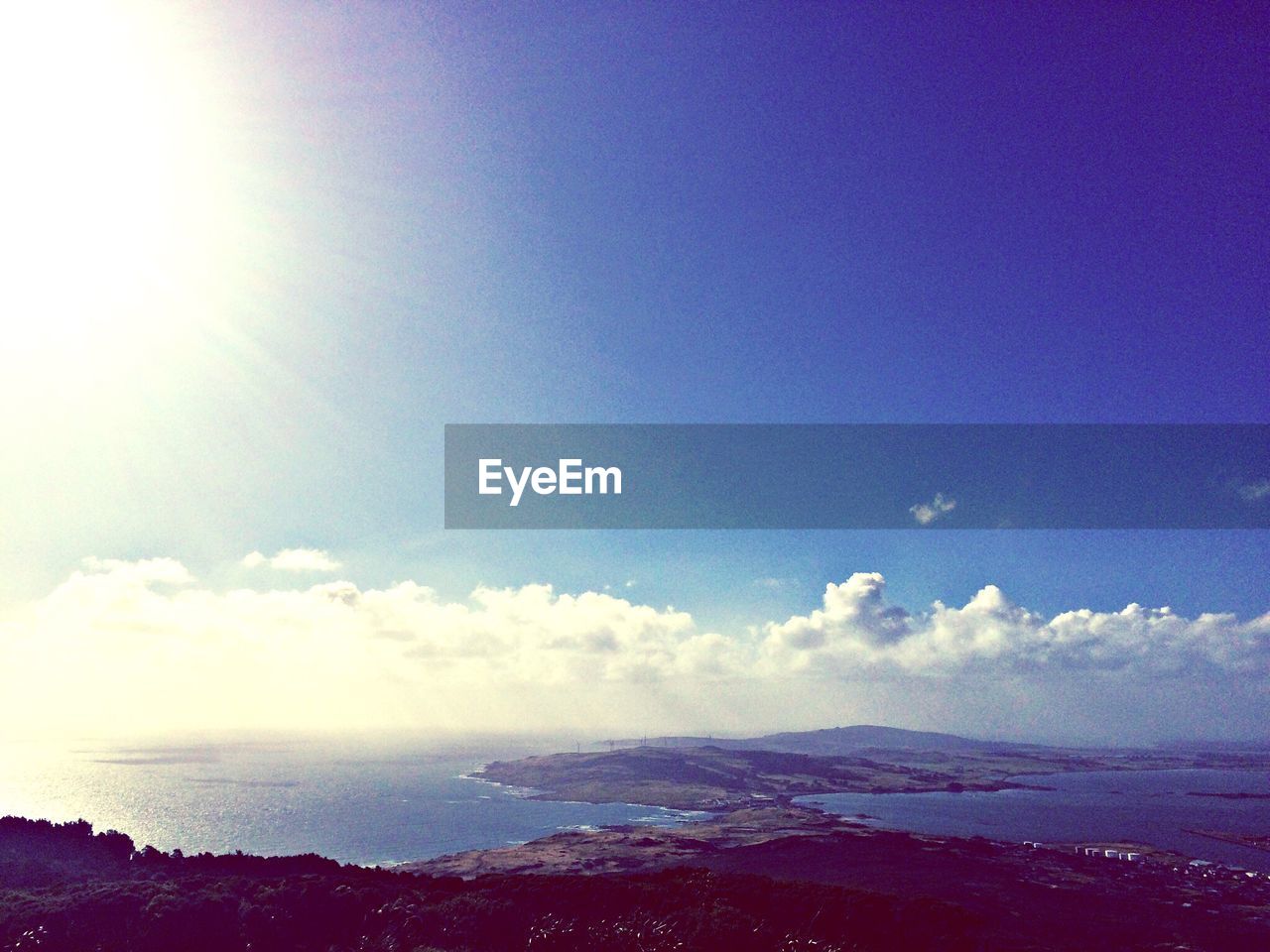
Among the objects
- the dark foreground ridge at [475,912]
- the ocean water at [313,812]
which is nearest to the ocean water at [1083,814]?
the ocean water at [313,812]

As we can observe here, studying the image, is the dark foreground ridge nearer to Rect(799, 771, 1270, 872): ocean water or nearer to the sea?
the sea

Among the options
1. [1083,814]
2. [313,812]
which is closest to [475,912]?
[313,812]

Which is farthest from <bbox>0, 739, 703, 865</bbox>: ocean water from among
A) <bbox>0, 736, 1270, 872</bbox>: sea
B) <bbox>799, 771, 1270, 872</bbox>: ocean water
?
<bbox>799, 771, 1270, 872</bbox>: ocean water

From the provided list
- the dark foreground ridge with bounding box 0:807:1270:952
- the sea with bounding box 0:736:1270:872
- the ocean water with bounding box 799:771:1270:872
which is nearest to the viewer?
the dark foreground ridge with bounding box 0:807:1270:952

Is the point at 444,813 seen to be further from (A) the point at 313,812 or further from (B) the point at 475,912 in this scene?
(B) the point at 475,912

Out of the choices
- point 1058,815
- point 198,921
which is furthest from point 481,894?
point 1058,815

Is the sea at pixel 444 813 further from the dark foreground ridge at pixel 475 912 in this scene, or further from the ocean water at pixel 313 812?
the dark foreground ridge at pixel 475 912
